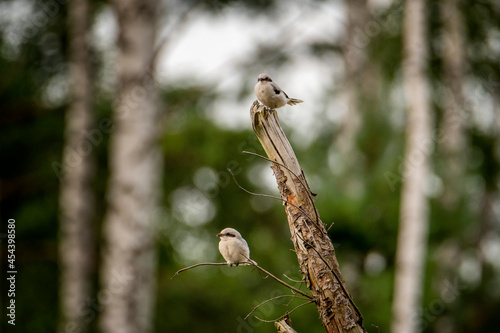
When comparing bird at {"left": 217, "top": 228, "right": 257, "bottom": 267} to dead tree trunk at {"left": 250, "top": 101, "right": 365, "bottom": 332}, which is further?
bird at {"left": 217, "top": 228, "right": 257, "bottom": 267}

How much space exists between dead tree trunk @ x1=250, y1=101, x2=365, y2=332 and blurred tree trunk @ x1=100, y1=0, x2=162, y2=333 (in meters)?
4.58

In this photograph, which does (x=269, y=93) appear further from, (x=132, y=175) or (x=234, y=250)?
(x=132, y=175)

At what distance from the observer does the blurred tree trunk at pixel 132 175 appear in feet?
22.1

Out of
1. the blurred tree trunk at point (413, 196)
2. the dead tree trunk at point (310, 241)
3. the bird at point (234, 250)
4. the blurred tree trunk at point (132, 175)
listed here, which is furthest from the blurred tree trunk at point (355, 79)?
the dead tree trunk at point (310, 241)

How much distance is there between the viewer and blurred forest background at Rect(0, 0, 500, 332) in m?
9.45

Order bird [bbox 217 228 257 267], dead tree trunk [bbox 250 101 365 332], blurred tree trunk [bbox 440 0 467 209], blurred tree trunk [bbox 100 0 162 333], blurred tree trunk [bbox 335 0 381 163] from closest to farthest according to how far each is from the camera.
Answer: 1. dead tree trunk [bbox 250 101 365 332]
2. bird [bbox 217 228 257 267]
3. blurred tree trunk [bbox 100 0 162 333]
4. blurred tree trunk [bbox 335 0 381 163]
5. blurred tree trunk [bbox 440 0 467 209]

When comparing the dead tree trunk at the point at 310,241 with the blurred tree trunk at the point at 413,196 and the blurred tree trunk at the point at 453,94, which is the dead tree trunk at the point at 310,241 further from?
the blurred tree trunk at the point at 453,94

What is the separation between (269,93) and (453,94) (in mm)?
9367

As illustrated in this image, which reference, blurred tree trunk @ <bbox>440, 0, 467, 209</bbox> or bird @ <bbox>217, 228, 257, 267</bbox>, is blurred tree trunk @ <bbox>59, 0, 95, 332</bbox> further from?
bird @ <bbox>217, 228, 257, 267</bbox>

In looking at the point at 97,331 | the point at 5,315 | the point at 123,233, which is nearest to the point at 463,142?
the point at 123,233

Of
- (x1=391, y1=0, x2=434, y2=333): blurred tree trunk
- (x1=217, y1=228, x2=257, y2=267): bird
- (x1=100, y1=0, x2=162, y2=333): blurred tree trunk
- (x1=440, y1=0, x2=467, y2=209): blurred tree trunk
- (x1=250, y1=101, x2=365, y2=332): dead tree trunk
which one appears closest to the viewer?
(x1=250, y1=101, x2=365, y2=332): dead tree trunk

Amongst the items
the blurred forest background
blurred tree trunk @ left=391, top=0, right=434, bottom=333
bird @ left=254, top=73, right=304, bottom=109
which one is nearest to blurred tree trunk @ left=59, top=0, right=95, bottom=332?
the blurred forest background

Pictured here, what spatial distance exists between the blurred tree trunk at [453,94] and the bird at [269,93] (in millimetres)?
8048

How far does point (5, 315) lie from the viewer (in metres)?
13.8
